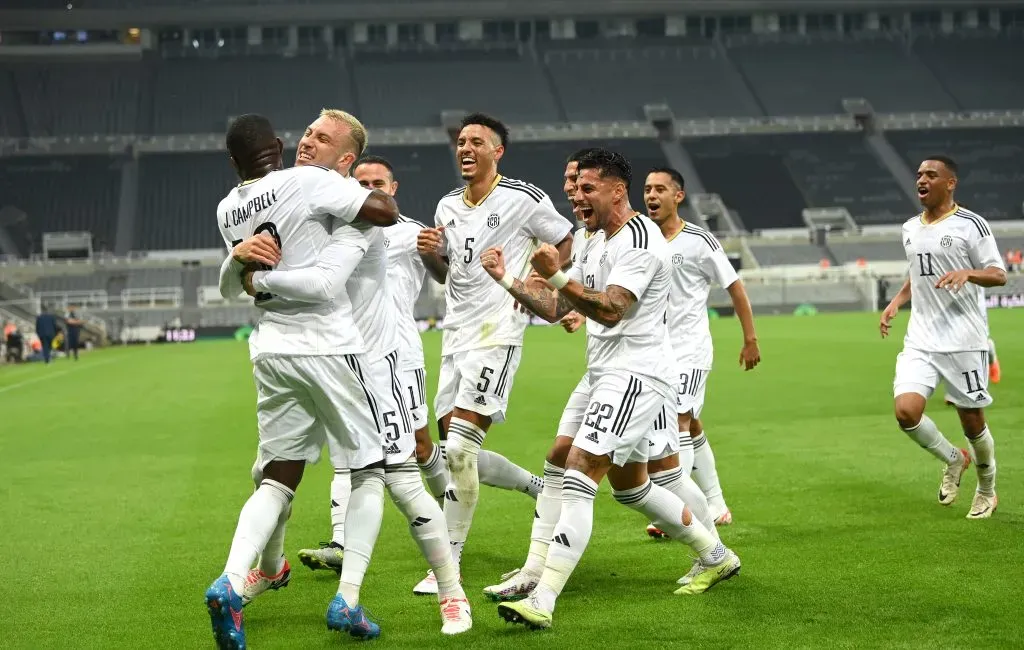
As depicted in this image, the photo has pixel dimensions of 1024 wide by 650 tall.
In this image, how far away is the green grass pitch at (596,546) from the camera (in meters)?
5.92

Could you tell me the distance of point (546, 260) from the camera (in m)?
5.83

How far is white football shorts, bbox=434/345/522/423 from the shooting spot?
7457 millimetres

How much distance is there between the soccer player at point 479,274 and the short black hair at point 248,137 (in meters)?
1.75

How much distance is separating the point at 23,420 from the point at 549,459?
13.5m

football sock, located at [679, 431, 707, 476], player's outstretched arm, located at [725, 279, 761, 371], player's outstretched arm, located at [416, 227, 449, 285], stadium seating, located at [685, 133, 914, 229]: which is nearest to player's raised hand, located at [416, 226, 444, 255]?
player's outstretched arm, located at [416, 227, 449, 285]

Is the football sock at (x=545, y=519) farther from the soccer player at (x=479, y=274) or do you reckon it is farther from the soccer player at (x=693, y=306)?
the soccer player at (x=693, y=306)

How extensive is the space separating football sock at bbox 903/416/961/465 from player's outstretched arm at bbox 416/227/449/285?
11.8 ft

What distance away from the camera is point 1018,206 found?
190 feet

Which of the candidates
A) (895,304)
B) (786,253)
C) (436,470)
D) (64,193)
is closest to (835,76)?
(786,253)

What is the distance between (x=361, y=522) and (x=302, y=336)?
0.94 metres

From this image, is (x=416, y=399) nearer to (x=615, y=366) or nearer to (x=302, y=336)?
(x=615, y=366)

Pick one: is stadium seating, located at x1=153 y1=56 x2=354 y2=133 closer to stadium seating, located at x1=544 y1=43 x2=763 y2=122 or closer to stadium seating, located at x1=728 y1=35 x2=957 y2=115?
stadium seating, located at x1=544 y1=43 x2=763 y2=122

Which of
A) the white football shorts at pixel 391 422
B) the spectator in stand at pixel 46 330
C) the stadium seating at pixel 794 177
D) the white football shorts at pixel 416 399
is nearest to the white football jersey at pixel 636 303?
the white football shorts at pixel 391 422

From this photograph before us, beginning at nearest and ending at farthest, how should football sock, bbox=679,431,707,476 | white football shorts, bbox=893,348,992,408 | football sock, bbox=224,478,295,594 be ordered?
football sock, bbox=224,478,295,594 < football sock, bbox=679,431,707,476 < white football shorts, bbox=893,348,992,408
